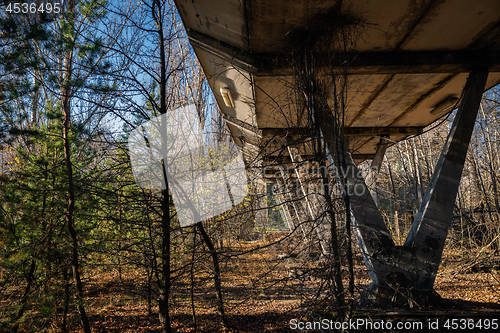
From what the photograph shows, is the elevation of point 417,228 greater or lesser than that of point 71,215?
lesser

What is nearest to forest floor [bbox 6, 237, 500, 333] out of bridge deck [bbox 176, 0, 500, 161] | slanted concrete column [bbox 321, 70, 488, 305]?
slanted concrete column [bbox 321, 70, 488, 305]

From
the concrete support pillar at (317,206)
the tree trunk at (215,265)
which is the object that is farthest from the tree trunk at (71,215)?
the concrete support pillar at (317,206)

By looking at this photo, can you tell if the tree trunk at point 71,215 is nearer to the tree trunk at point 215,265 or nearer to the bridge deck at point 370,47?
the tree trunk at point 215,265

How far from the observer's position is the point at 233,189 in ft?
26.6

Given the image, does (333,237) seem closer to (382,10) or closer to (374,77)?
(382,10)

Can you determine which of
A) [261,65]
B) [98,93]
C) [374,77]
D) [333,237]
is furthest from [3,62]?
[374,77]

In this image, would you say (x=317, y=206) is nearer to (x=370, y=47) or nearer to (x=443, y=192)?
(x=443, y=192)

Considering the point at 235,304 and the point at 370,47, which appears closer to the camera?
the point at 370,47

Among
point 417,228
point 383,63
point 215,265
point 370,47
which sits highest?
point 370,47

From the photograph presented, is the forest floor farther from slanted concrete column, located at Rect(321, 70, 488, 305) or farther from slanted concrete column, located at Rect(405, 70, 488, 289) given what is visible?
slanted concrete column, located at Rect(405, 70, 488, 289)

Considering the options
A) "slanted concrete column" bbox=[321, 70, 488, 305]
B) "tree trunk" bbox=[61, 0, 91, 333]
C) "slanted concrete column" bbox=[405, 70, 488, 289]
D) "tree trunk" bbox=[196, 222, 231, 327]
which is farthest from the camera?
"tree trunk" bbox=[196, 222, 231, 327]

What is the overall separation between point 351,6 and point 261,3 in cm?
89

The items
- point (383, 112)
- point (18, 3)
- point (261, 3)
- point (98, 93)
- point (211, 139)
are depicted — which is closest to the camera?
point (261, 3)

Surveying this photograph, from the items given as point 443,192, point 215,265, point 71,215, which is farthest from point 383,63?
point 71,215
